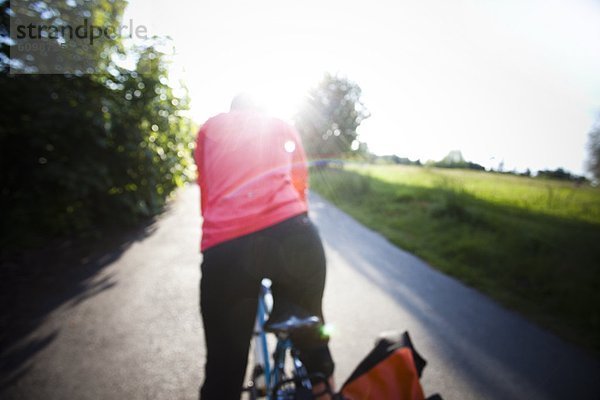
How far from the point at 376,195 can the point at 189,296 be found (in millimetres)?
10635

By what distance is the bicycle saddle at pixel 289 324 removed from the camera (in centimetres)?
142

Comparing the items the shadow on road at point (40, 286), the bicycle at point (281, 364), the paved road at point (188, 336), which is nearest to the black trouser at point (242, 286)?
the bicycle at point (281, 364)

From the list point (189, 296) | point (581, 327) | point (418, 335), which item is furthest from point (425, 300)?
point (189, 296)

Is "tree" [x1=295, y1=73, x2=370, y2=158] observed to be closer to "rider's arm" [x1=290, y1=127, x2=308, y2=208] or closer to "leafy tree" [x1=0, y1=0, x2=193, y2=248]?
"leafy tree" [x1=0, y1=0, x2=193, y2=248]

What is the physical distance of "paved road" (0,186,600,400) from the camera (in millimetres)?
2482

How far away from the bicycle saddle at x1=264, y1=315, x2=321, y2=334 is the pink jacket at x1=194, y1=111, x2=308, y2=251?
0.51 metres

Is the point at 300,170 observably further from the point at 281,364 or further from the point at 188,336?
the point at 188,336

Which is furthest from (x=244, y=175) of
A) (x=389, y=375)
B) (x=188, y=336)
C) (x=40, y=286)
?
(x=40, y=286)

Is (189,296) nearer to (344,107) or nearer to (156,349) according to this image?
(156,349)

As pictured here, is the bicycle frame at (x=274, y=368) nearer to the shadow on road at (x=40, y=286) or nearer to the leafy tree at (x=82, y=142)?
the shadow on road at (x=40, y=286)

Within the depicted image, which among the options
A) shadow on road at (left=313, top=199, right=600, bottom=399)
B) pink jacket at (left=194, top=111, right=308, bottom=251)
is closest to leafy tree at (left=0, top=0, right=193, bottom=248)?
pink jacket at (left=194, top=111, right=308, bottom=251)

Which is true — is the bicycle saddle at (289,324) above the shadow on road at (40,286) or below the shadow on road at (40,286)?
above

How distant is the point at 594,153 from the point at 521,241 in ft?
7.45

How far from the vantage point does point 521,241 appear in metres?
5.88
